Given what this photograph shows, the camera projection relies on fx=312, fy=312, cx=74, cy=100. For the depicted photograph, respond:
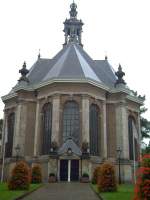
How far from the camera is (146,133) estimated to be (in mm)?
54375

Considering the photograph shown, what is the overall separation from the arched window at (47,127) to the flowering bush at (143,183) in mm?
26513

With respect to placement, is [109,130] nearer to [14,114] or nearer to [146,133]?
[14,114]

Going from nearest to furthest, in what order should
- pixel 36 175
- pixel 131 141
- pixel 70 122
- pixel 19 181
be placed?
pixel 19 181 < pixel 36 175 < pixel 70 122 < pixel 131 141

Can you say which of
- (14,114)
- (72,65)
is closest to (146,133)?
(72,65)

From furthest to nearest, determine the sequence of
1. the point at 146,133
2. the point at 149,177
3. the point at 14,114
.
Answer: the point at 146,133 < the point at 14,114 < the point at 149,177

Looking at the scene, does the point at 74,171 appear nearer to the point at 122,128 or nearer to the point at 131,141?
the point at 122,128

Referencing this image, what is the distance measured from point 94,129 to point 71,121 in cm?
313

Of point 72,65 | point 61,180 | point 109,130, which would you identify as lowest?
point 61,180

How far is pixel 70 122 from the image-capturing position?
121 feet

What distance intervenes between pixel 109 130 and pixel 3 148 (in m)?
14.3

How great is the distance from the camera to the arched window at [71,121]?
36.4 meters

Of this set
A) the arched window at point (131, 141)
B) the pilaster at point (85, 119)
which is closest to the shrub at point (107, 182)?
the pilaster at point (85, 119)

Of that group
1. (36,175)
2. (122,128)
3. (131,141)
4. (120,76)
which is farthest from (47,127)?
(120,76)

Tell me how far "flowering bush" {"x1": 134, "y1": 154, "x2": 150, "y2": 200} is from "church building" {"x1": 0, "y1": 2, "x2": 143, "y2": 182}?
22527 millimetres
